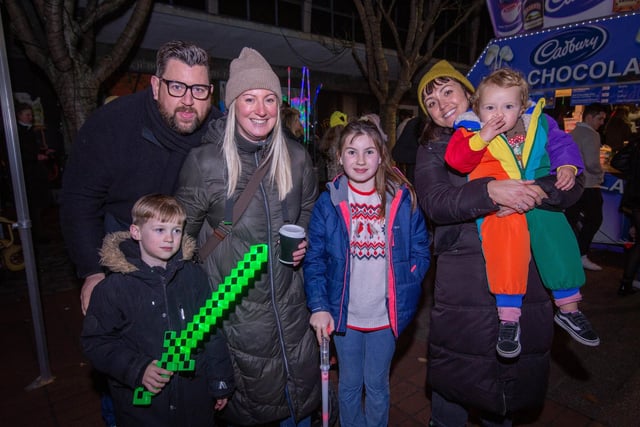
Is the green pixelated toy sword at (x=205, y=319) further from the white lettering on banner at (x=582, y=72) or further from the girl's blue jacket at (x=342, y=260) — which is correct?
the white lettering on banner at (x=582, y=72)

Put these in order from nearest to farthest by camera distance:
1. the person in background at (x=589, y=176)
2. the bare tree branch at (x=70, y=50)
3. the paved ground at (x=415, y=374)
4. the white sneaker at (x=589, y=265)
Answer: the paved ground at (x=415, y=374), the bare tree branch at (x=70, y=50), the person in background at (x=589, y=176), the white sneaker at (x=589, y=265)

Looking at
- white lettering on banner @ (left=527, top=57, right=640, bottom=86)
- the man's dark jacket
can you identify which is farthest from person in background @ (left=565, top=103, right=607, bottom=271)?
the man's dark jacket

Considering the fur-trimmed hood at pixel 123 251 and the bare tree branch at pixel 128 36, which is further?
the bare tree branch at pixel 128 36

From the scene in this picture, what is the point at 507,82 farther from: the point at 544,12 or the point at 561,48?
the point at 544,12

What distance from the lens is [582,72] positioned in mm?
6281

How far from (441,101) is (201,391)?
209 cm

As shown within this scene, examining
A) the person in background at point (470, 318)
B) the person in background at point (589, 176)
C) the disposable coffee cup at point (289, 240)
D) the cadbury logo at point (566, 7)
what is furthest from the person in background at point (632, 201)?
the disposable coffee cup at point (289, 240)

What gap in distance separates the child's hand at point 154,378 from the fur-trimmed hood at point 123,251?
49cm

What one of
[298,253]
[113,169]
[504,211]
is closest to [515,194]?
[504,211]

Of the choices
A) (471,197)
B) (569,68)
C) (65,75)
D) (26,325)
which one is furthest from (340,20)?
(471,197)

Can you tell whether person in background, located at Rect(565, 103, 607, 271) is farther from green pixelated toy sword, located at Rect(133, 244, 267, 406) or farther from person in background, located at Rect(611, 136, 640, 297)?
green pixelated toy sword, located at Rect(133, 244, 267, 406)

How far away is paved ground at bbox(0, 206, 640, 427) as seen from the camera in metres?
3.09

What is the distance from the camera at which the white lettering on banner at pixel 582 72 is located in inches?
228

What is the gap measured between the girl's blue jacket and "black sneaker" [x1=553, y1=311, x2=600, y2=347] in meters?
0.80
